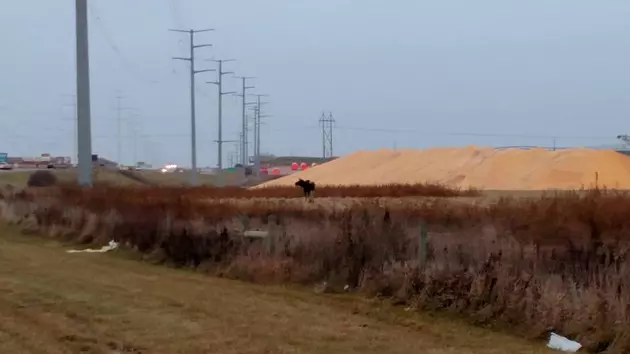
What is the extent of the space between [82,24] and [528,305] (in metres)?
27.9

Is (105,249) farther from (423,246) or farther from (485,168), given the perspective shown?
(485,168)

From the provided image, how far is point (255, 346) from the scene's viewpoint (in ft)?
33.1

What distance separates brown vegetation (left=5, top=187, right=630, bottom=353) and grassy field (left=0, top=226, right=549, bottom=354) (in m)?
0.63

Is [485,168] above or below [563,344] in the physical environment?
above

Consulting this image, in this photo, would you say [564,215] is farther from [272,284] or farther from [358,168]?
[358,168]

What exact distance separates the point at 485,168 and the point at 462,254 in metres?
49.4

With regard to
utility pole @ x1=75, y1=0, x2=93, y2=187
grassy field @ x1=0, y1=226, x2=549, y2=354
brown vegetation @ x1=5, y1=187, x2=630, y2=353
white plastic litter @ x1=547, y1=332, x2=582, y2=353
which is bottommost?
white plastic litter @ x1=547, y1=332, x2=582, y2=353

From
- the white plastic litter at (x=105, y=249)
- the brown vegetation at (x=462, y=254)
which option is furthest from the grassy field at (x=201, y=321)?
the white plastic litter at (x=105, y=249)

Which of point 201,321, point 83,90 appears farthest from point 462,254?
point 83,90

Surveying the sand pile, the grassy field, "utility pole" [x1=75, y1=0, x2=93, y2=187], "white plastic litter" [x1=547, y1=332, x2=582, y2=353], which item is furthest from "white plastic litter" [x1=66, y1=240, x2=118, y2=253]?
the sand pile

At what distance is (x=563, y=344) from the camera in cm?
1138

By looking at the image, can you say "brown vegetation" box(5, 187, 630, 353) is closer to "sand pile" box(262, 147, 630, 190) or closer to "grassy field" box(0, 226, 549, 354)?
"grassy field" box(0, 226, 549, 354)

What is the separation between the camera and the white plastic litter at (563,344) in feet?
36.9

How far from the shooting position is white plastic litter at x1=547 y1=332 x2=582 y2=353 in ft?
36.9
